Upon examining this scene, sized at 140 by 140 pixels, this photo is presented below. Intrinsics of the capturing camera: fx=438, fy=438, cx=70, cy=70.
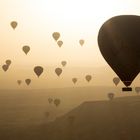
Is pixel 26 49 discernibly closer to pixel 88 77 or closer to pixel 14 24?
pixel 14 24

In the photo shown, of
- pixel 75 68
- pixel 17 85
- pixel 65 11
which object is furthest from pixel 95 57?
pixel 17 85

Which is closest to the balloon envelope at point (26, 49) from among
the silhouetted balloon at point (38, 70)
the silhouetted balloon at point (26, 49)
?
the silhouetted balloon at point (26, 49)

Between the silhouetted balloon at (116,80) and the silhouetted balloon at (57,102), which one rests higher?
the silhouetted balloon at (116,80)

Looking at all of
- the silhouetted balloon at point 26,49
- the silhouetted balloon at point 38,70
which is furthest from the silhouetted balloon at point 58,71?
the silhouetted balloon at point 26,49

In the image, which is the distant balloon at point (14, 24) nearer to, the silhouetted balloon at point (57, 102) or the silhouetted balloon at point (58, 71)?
the silhouetted balloon at point (58, 71)

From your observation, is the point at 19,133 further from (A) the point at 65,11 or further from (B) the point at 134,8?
(B) the point at 134,8

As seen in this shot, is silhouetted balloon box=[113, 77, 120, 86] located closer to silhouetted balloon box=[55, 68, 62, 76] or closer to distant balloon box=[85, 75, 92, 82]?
distant balloon box=[85, 75, 92, 82]

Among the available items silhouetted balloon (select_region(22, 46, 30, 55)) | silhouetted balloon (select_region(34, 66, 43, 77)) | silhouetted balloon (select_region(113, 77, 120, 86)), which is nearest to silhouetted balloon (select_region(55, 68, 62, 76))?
silhouetted balloon (select_region(34, 66, 43, 77))

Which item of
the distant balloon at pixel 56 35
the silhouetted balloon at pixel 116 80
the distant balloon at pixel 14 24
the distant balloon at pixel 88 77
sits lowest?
the silhouetted balloon at pixel 116 80
